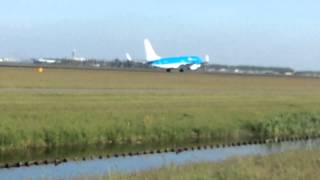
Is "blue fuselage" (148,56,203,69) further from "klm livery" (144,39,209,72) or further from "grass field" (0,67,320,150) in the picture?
"grass field" (0,67,320,150)

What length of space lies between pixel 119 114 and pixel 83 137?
6120 mm

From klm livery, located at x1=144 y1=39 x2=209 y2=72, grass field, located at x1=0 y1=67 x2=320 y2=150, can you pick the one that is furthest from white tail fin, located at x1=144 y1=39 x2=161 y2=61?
grass field, located at x1=0 y1=67 x2=320 y2=150

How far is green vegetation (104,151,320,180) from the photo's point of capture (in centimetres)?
1722

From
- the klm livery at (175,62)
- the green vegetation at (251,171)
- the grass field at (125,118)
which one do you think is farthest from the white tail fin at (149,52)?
the green vegetation at (251,171)

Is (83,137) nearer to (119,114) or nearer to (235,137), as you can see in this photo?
(119,114)

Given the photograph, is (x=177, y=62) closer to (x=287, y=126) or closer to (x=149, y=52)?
(x=149, y=52)

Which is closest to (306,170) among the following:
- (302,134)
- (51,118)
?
(51,118)

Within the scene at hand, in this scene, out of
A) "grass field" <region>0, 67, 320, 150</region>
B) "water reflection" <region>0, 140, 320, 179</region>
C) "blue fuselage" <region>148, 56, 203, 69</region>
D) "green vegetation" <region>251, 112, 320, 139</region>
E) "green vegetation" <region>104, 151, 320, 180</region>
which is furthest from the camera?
"blue fuselage" <region>148, 56, 203, 69</region>

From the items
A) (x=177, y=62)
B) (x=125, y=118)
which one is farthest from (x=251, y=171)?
(x=177, y=62)

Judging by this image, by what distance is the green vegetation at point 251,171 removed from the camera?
56.5ft

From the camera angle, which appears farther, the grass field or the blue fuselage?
the blue fuselage

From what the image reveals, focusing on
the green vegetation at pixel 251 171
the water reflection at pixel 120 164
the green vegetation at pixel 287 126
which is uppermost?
the green vegetation at pixel 251 171

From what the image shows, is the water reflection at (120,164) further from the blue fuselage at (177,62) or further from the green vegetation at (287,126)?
the blue fuselage at (177,62)

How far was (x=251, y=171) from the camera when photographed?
18156 millimetres
